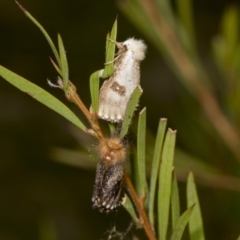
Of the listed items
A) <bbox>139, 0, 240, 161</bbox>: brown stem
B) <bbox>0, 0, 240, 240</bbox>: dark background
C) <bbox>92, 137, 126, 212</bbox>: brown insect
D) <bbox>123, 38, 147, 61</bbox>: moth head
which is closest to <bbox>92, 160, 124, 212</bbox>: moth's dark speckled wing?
<bbox>92, 137, 126, 212</bbox>: brown insect

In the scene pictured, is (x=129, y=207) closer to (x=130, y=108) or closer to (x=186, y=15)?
(x=130, y=108)

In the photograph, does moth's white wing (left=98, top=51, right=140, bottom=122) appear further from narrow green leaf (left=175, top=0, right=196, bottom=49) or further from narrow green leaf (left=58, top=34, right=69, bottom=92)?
narrow green leaf (left=175, top=0, right=196, bottom=49)

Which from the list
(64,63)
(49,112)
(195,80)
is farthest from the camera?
(49,112)

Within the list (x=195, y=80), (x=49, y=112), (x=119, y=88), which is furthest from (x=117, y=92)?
(x=49, y=112)

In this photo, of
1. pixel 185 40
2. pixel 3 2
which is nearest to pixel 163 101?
pixel 3 2

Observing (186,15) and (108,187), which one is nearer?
(108,187)

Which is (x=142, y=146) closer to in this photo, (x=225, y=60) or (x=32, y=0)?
(x=225, y=60)

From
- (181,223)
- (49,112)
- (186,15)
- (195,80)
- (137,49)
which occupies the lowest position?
(181,223)

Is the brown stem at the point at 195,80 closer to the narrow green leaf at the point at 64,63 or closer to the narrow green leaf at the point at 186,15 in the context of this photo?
the narrow green leaf at the point at 186,15
